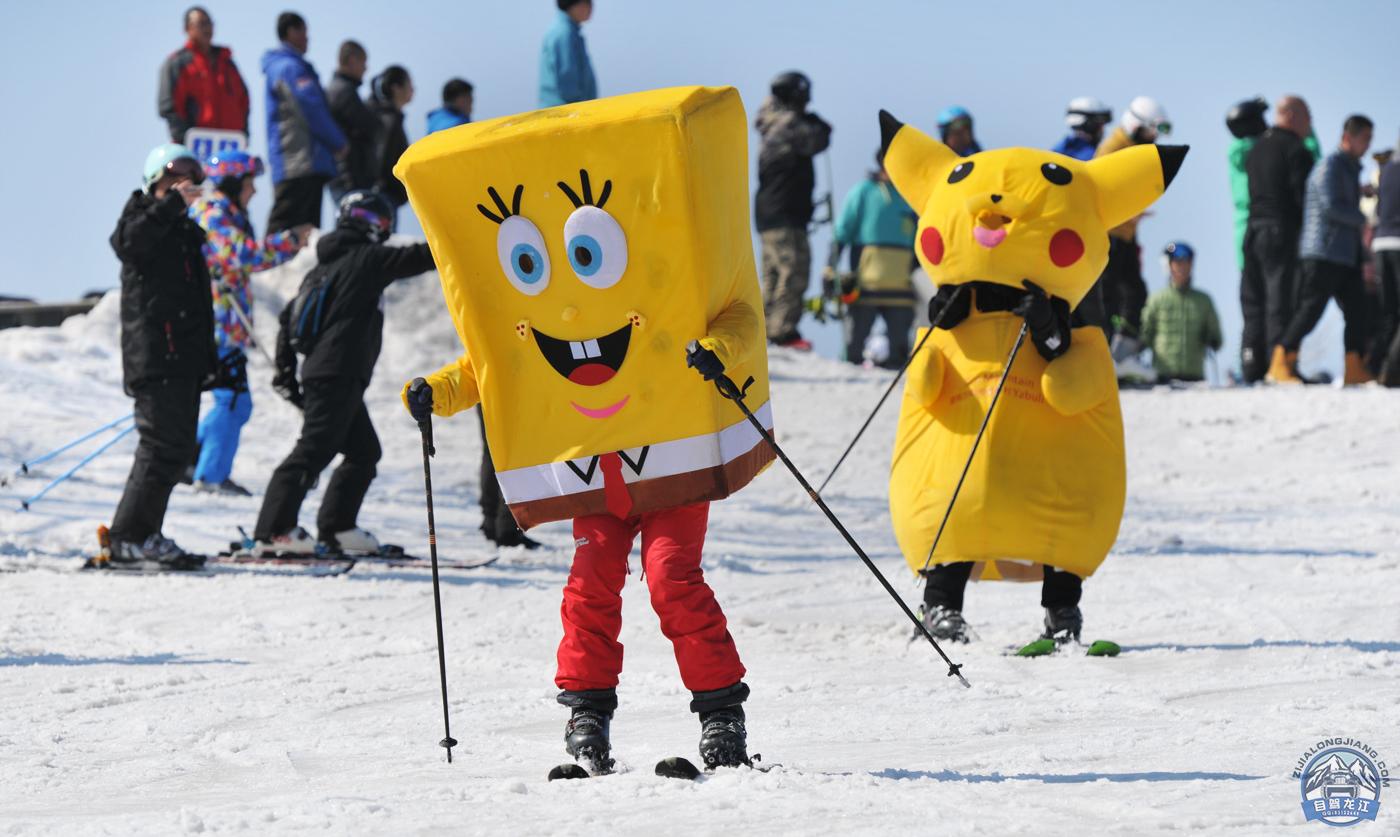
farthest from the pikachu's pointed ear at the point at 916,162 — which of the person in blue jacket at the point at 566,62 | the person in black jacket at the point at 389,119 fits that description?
the person in black jacket at the point at 389,119

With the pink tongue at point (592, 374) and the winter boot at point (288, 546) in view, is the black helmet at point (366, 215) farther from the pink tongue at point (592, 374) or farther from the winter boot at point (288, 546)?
the pink tongue at point (592, 374)

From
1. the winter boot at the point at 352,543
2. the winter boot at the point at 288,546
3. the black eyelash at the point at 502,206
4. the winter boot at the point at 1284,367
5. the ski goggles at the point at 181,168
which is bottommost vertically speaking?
the winter boot at the point at 1284,367

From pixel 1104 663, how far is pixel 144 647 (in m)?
3.36

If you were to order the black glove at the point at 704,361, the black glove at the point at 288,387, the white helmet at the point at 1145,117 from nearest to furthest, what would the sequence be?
the black glove at the point at 704,361, the black glove at the point at 288,387, the white helmet at the point at 1145,117

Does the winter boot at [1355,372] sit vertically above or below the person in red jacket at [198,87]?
below

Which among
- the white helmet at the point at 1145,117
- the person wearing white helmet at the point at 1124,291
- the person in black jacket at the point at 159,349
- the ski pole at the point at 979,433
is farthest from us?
the person wearing white helmet at the point at 1124,291

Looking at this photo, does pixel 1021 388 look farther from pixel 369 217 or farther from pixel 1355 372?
pixel 1355 372

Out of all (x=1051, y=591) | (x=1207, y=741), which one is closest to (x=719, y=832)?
(x=1207, y=741)

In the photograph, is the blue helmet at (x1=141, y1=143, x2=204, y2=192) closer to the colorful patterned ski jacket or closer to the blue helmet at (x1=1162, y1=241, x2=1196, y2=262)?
the colorful patterned ski jacket

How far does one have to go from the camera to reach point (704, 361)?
4.15m

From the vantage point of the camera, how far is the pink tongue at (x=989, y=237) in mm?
6477

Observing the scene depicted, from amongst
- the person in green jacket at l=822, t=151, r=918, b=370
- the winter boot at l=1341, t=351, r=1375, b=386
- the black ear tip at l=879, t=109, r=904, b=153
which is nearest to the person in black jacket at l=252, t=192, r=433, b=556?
the black ear tip at l=879, t=109, r=904, b=153

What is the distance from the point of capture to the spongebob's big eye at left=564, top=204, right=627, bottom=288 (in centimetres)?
440

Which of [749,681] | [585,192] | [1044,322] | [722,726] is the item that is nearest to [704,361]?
[585,192]
